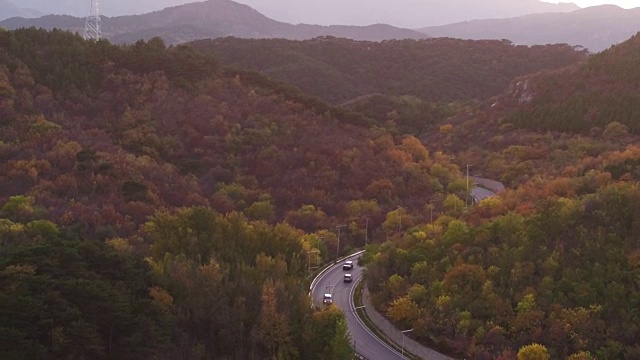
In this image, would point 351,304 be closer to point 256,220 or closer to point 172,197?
point 256,220

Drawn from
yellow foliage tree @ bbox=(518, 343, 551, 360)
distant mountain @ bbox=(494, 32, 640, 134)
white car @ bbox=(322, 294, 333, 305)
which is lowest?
white car @ bbox=(322, 294, 333, 305)

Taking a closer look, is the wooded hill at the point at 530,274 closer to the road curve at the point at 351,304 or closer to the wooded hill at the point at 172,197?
Answer: the road curve at the point at 351,304

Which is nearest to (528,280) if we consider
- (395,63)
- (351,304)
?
(351,304)

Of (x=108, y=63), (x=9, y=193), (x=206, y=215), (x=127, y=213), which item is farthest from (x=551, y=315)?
(x=108, y=63)

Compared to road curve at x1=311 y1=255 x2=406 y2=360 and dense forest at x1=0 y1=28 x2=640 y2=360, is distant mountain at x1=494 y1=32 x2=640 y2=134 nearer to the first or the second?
dense forest at x1=0 y1=28 x2=640 y2=360

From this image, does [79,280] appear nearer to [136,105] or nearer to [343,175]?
[343,175]

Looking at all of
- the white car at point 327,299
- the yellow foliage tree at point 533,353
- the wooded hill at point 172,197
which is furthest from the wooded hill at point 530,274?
the wooded hill at point 172,197

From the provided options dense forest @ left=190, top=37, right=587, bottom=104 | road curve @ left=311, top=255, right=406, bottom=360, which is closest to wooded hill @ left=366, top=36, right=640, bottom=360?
road curve @ left=311, top=255, right=406, bottom=360
